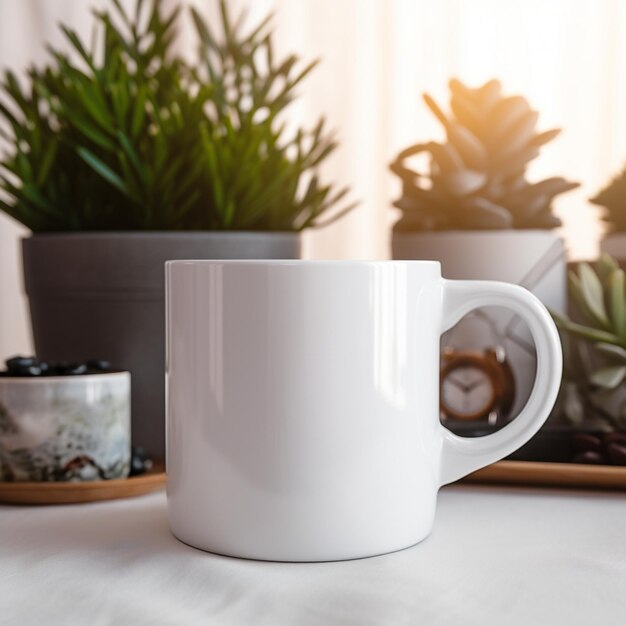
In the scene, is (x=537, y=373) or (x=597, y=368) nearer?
(x=537, y=373)

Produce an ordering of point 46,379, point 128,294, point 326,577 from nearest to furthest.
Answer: point 326,577, point 46,379, point 128,294

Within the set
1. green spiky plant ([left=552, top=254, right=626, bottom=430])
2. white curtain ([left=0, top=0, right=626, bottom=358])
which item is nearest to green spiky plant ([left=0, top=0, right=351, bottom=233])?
green spiky plant ([left=552, top=254, right=626, bottom=430])

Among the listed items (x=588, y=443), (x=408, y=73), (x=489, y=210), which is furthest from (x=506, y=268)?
(x=408, y=73)

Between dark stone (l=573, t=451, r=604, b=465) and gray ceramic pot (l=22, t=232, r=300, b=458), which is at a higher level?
gray ceramic pot (l=22, t=232, r=300, b=458)

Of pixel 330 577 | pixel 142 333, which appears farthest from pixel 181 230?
pixel 330 577

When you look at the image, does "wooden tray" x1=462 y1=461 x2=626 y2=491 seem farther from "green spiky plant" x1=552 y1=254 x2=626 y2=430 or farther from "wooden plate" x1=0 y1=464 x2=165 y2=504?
"wooden plate" x1=0 y1=464 x2=165 y2=504

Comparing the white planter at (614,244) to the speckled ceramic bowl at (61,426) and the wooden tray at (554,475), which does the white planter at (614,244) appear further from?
the speckled ceramic bowl at (61,426)

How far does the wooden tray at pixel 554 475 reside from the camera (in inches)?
19.4

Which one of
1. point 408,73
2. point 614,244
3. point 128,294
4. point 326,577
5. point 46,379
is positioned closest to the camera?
point 326,577

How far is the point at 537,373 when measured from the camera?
41 cm

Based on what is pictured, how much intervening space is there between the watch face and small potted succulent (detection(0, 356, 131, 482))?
0.70ft

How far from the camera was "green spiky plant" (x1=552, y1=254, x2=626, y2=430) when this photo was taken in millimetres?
526

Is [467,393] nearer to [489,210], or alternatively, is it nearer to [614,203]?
[489,210]

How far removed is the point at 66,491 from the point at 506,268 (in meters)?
0.34
